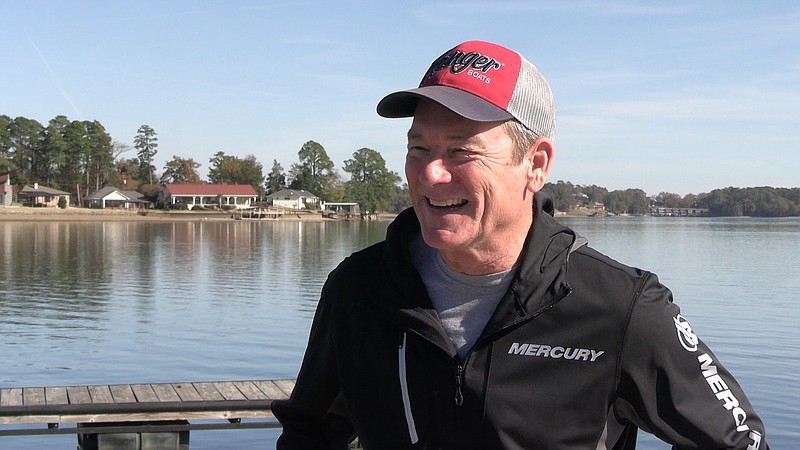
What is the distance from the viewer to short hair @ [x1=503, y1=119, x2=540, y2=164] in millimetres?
2236

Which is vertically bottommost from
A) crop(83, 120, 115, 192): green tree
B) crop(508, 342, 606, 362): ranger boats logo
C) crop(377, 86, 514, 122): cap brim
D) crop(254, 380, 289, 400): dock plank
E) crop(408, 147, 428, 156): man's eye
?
crop(254, 380, 289, 400): dock plank

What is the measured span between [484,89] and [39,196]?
5095 inches

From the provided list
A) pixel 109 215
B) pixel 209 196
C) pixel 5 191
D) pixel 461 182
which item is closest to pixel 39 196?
pixel 5 191

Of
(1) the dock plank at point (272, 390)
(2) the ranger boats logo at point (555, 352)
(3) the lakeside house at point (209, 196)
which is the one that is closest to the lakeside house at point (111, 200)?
(3) the lakeside house at point (209, 196)

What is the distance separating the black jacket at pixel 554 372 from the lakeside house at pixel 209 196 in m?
139

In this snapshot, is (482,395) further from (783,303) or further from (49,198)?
(49,198)

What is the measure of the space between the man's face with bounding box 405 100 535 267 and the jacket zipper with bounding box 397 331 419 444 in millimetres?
257

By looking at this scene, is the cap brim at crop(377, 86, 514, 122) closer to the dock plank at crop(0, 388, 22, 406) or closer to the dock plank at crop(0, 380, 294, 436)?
the dock plank at crop(0, 380, 294, 436)

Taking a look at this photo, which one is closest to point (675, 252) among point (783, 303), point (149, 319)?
point (783, 303)

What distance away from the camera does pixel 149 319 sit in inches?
999

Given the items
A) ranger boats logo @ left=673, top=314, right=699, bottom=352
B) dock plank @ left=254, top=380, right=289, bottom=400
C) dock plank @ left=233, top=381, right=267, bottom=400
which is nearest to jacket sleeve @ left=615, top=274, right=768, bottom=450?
ranger boats logo @ left=673, top=314, right=699, bottom=352

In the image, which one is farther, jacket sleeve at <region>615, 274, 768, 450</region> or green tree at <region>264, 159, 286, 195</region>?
green tree at <region>264, 159, 286, 195</region>

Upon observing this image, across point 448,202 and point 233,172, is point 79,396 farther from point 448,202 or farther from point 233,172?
point 233,172

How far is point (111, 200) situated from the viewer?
133 meters
